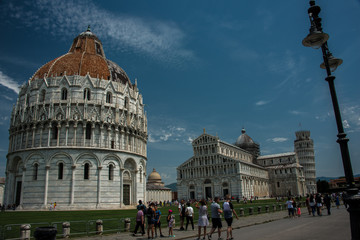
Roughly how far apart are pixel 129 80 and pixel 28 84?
1589cm

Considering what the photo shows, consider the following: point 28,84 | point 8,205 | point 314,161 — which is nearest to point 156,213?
point 8,205

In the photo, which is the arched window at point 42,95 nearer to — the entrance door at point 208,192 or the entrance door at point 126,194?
the entrance door at point 126,194

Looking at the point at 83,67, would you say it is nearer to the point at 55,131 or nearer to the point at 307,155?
the point at 55,131

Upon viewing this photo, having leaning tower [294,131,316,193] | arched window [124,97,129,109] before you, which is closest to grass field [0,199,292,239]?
arched window [124,97,129,109]

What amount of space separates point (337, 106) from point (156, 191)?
70945mm

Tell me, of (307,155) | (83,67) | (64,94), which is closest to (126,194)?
(64,94)

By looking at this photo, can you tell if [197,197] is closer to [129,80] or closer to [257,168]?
[257,168]

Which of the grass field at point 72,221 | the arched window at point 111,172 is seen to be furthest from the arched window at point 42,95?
the grass field at point 72,221

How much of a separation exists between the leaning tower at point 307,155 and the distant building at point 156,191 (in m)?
68.6

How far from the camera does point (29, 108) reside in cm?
3909

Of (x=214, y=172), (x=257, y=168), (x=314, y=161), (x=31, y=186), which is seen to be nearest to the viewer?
(x=31, y=186)

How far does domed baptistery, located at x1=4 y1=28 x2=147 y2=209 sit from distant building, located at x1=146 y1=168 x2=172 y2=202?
2834 cm

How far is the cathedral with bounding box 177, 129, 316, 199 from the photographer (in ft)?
261

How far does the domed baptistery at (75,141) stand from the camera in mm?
35438
